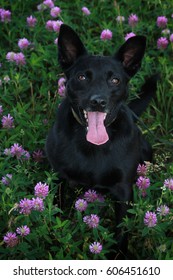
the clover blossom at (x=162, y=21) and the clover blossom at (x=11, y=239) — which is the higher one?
the clover blossom at (x=162, y=21)

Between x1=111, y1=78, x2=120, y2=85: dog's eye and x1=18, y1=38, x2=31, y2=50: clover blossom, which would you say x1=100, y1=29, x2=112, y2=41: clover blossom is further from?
x1=111, y1=78, x2=120, y2=85: dog's eye

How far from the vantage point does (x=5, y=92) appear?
410 centimetres

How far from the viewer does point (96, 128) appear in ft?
10.1

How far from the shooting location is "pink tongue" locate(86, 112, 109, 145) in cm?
307

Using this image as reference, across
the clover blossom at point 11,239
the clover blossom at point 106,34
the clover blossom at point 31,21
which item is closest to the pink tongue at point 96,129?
the clover blossom at point 11,239

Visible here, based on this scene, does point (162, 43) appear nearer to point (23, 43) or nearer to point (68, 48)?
point (23, 43)

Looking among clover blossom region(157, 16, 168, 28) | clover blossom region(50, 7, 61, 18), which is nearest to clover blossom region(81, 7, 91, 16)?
clover blossom region(50, 7, 61, 18)

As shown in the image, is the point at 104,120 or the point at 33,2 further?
the point at 33,2

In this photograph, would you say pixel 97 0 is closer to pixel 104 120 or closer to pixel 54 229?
pixel 104 120

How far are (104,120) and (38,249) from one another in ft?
2.92

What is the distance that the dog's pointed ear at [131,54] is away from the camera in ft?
10.4

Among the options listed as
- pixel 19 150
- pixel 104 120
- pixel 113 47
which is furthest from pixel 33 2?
pixel 104 120

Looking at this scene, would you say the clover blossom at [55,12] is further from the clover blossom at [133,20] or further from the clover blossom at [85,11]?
the clover blossom at [133,20]
